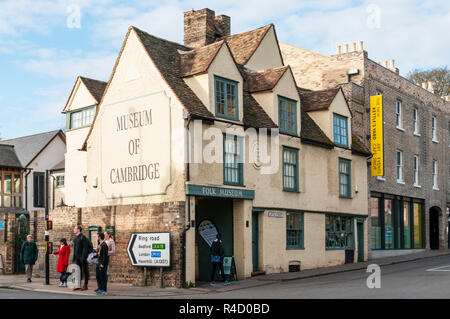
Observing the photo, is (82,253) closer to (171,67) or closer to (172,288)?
(172,288)

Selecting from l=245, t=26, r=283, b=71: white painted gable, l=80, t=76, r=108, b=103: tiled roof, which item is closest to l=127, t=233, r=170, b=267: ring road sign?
l=245, t=26, r=283, b=71: white painted gable

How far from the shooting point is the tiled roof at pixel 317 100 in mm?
28203

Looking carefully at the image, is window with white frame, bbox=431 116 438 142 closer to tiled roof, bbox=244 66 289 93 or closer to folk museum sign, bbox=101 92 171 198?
tiled roof, bbox=244 66 289 93

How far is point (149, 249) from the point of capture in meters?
21.0

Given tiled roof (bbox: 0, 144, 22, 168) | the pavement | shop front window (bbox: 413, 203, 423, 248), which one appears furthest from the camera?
tiled roof (bbox: 0, 144, 22, 168)

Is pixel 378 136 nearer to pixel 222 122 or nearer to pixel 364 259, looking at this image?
pixel 364 259

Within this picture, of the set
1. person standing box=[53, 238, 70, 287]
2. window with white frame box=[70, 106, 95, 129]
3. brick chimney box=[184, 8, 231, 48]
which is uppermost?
brick chimney box=[184, 8, 231, 48]

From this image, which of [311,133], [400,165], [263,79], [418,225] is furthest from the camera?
[418,225]

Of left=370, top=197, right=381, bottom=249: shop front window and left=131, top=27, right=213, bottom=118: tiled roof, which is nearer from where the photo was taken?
left=131, top=27, right=213, bottom=118: tiled roof

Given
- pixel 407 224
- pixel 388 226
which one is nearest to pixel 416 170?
pixel 407 224

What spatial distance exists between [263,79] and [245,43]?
3.57 metres

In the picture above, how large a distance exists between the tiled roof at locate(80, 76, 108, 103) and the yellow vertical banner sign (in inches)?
554

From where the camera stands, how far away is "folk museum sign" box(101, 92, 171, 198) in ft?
71.7

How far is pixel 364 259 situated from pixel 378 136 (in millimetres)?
6483
